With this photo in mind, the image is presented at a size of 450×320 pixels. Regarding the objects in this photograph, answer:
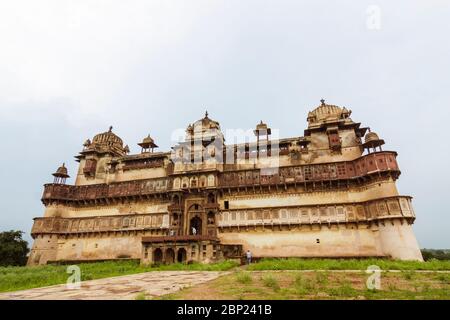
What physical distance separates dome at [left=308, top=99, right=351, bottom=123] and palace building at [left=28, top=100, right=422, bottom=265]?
14 cm

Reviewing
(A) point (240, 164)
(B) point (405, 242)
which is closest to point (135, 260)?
(A) point (240, 164)

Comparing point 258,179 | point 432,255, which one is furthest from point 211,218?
point 432,255

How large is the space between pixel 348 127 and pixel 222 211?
738 inches

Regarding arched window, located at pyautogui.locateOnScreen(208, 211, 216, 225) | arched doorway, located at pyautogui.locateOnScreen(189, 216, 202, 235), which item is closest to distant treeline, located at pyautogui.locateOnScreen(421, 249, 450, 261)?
arched window, located at pyautogui.locateOnScreen(208, 211, 216, 225)

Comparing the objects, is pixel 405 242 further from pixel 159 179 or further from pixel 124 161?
pixel 124 161

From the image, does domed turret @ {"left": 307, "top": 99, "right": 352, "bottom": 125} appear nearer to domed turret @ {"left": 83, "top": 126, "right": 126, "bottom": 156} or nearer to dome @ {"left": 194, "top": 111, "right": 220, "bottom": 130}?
dome @ {"left": 194, "top": 111, "right": 220, "bottom": 130}

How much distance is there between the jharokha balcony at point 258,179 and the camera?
27.9m

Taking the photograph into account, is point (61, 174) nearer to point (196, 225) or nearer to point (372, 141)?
point (196, 225)

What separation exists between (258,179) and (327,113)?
43.0 feet

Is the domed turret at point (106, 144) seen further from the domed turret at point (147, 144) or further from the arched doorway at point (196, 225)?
the arched doorway at point (196, 225)

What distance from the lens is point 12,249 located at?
3688cm

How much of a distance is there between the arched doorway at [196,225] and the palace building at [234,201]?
15cm

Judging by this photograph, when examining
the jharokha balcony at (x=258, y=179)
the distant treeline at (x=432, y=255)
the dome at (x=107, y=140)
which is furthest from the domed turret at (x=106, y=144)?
the distant treeline at (x=432, y=255)

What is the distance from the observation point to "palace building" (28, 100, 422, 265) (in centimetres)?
2667
